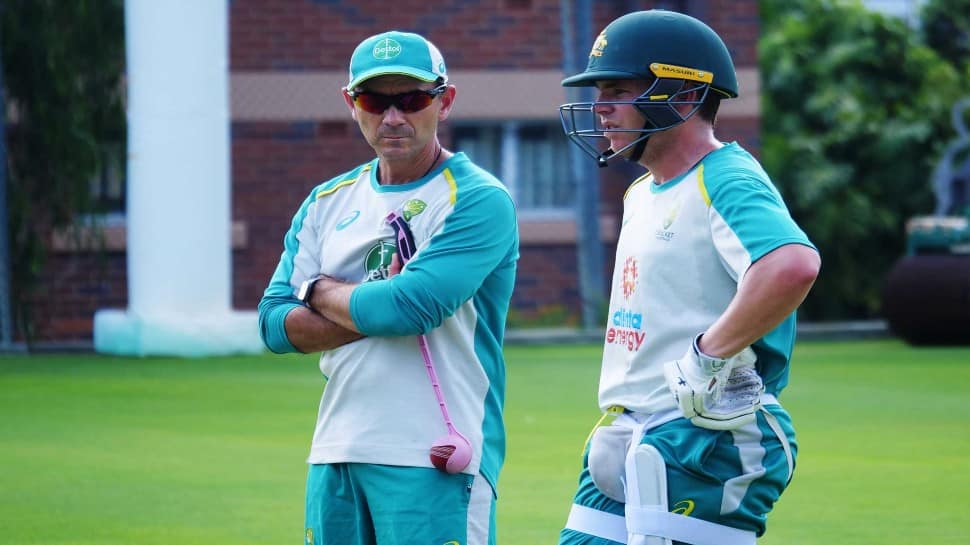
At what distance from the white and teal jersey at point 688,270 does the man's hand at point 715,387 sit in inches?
3.9

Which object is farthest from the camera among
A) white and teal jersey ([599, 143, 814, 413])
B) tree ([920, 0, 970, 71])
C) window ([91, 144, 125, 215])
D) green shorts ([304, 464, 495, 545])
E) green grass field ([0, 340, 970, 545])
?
tree ([920, 0, 970, 71])

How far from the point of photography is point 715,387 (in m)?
3.81

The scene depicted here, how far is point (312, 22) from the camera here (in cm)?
1938

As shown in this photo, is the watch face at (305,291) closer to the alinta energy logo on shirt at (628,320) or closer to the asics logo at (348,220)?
the asics logo at (348,220)

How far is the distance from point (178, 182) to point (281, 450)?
6250 millimetres

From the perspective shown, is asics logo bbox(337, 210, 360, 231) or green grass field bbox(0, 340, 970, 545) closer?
asics logo bbox(337, 210, 360, 231)

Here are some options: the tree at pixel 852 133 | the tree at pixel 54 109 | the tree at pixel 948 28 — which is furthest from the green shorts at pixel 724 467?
the tree at pixel 948 28

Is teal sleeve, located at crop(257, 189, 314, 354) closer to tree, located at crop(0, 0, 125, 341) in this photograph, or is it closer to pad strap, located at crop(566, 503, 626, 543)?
pad strap, located at crop(566, 503, 626, 543)

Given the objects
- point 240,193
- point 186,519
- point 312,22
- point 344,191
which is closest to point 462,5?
point 312,22

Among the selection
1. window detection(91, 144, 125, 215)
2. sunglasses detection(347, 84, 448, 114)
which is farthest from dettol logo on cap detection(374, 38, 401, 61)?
window detection(91, 144, 125, 215)

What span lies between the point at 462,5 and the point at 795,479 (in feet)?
39.2

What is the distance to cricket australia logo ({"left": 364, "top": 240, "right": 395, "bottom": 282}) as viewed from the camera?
4.32 meters

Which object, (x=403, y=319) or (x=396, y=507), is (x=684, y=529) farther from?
(x=403, y=319)

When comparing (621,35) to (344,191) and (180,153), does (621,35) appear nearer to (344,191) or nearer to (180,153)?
(344,191)
